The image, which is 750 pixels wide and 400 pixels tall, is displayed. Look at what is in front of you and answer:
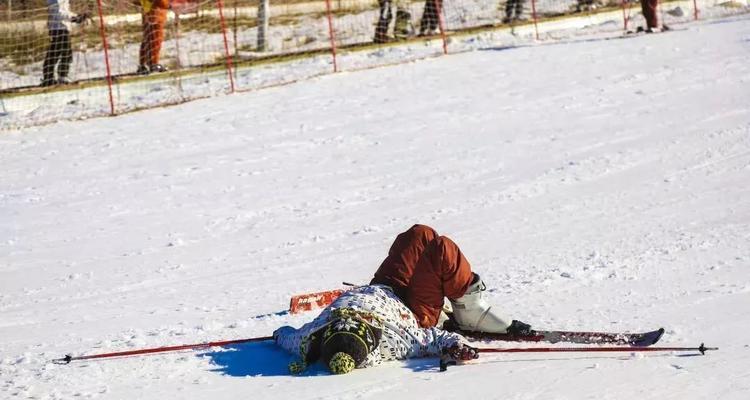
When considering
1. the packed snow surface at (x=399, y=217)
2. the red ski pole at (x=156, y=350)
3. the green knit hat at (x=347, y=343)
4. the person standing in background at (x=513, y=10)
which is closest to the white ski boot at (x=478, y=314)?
the packed snow surface at (x=399, y=217)

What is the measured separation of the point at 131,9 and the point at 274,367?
11.4 metres

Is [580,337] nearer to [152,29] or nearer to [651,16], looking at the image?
[152,29]

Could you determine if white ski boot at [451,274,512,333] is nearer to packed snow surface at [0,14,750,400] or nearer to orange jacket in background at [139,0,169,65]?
packed snow surface at [0,14,750,400]

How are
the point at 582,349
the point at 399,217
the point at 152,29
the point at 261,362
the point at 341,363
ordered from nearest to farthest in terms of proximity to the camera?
the point at 341,363, the point at 582,349, the point at 261,362, the point at 399,217, the point at 152,29

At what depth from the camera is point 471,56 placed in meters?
17.3

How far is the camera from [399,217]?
10195mm

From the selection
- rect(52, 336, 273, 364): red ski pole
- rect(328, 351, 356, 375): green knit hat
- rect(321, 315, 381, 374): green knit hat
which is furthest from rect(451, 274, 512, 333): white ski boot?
rect(52, 336, 273, 364): red ski pole

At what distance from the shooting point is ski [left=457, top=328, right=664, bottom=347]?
6.31 metres

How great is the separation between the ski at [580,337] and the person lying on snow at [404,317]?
0.04m

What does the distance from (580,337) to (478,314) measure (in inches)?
22.8

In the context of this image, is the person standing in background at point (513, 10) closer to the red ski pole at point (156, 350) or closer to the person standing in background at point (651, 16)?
the person standing in background at point (651, 16)

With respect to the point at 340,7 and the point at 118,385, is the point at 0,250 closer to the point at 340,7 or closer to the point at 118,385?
the point at 118,385

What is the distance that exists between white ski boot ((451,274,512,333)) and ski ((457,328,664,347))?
0.05 meters

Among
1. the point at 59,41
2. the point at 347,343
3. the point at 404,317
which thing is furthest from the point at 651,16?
the point at 347,343
